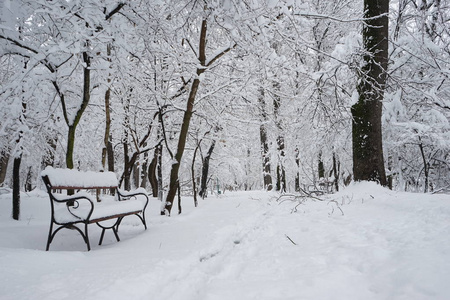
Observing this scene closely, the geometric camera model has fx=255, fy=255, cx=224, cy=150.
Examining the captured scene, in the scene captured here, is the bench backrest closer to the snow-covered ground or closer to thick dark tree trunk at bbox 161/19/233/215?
the snow-covered ground

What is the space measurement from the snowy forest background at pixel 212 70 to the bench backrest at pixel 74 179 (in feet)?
3.12

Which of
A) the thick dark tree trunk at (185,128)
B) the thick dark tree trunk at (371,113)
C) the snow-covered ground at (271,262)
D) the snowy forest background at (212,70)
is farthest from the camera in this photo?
the thick dark tree trunk at (185,128)

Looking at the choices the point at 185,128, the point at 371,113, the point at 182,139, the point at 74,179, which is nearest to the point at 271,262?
the point at 74,179

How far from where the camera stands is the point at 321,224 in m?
3.66

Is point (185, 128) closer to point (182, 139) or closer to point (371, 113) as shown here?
point (182, 139)

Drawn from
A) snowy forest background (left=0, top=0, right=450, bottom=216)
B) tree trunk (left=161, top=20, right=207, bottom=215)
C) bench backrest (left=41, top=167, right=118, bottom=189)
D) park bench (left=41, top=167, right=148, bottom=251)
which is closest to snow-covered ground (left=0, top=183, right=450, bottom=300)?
park bench (left=41, top=167, right=148, bottom=251)

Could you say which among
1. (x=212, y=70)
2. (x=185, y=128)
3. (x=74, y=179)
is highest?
(x=212, y=70)

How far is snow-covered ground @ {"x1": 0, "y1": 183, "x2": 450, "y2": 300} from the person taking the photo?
1.80 m

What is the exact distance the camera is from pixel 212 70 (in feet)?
23.0

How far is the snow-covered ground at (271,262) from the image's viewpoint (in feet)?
5.92

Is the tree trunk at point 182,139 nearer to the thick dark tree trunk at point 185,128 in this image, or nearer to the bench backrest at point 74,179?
the thick dark tree trunk at point 185,128

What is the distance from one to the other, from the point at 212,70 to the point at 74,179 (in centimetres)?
455

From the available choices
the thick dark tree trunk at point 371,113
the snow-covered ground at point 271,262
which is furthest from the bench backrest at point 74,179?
the thick dark tree trunk at point 371,113

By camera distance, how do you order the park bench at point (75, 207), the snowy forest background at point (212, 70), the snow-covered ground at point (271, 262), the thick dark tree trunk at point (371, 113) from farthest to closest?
the thick dark tree trunk at point (371, 113) < the snowy forest background at point (212, 70) < the park bench at point (75, 207) < the snow-covered ground at point (271, 262)
